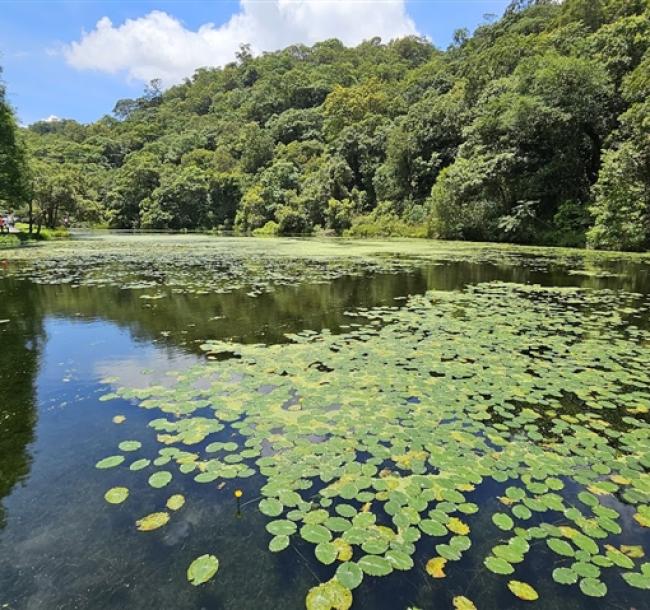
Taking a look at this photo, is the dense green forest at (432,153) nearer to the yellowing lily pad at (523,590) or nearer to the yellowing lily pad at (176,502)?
the yellowing lily pad at (523,590)

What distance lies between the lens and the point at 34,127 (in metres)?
117

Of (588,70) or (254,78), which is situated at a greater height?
(254,78)

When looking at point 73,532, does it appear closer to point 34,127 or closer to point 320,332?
point 320,332

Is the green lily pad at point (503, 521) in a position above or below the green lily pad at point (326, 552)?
below

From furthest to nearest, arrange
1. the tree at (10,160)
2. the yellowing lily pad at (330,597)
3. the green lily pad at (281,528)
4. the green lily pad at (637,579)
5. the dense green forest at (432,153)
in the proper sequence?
the tree at (10,160)
the dense green forest at (432,153)
the green lily pad at (281,528)
the green lily pad at (637,579)
the yellowing lily pad at (330,597)

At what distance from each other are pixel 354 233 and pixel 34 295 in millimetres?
32697

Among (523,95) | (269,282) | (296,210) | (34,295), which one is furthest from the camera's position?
(296,210)

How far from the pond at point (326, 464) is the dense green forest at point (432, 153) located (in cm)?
1726

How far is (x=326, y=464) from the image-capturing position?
3.03 m

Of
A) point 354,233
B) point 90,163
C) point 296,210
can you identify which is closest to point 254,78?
point 90,163

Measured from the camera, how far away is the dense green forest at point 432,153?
22266 mm

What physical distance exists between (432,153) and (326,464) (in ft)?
124

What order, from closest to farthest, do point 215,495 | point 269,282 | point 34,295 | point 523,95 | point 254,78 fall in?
point 215,495
point 34,295
point 269,282
point 523,95
point 254,78

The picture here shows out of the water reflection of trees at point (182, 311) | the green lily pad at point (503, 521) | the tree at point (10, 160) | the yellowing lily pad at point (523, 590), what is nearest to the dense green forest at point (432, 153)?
the tree at point (10, 160)
